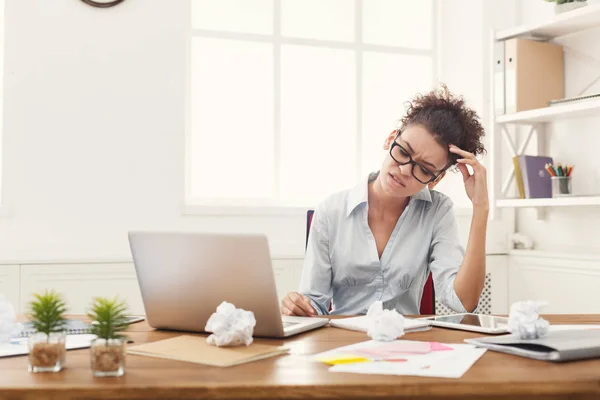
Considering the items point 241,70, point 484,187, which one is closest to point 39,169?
point 241,70

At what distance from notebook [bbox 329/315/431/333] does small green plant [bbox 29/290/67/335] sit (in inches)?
24.1

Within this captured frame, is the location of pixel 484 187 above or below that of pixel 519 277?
above

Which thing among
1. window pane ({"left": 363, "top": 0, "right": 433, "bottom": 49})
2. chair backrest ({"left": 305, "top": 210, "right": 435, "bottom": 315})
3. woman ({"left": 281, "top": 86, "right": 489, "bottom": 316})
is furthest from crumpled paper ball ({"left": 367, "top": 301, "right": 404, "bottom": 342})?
window pane ({"left": 363, "top": 0, "right": 433, "bottom": 49})

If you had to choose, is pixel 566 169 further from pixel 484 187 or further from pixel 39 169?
pixel 39 169

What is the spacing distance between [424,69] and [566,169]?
1045 millimetres

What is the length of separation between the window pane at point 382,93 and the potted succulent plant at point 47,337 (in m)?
2.74

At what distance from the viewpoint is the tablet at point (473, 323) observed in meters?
1.40

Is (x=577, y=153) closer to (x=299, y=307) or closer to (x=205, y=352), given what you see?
(x=299, y=307)

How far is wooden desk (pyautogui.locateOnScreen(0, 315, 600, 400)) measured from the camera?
2.96 feet

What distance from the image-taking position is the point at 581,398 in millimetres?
945

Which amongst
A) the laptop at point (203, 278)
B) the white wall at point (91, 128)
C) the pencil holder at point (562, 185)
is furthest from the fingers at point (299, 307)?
the pencil holder at point (562, 185)

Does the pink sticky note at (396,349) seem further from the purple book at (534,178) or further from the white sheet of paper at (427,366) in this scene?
the purple book at (534,178)

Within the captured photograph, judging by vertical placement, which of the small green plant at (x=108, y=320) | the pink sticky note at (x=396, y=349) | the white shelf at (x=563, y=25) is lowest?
the pink sticky note at (x=396, y=349)

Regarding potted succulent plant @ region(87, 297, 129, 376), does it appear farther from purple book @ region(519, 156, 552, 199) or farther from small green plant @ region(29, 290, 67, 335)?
purple book @ region(519, 156, 552, 199)
